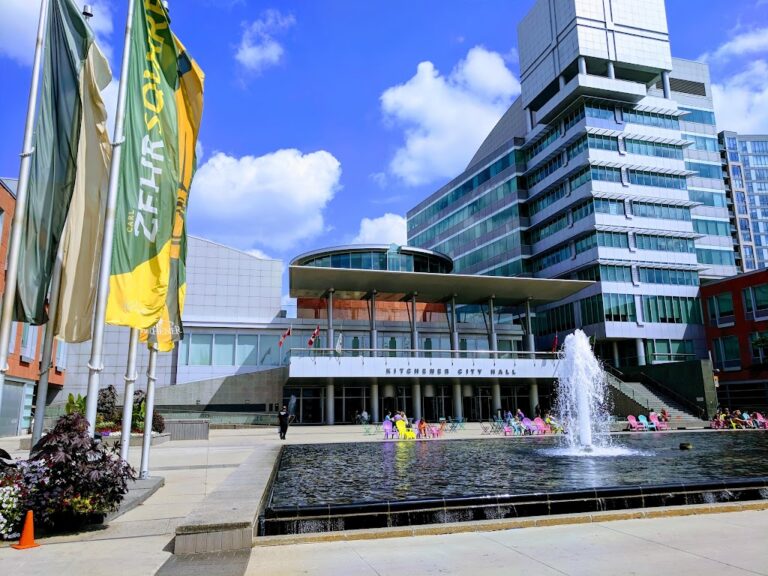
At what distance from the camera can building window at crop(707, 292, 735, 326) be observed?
186 feet

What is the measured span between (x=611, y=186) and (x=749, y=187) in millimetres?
83474

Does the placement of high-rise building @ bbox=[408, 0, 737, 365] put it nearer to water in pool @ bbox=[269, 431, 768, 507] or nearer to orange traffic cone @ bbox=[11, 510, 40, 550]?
water in pool @ bbox=[269, 431, 768, 507]

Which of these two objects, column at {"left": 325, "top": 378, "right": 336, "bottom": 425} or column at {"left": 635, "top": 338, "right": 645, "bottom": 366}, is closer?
column at {"left": 325, "top": 378, "right": 336, "bottom": 425}

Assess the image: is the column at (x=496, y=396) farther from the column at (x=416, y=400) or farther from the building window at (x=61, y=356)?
the building window at (x=61, y=356)

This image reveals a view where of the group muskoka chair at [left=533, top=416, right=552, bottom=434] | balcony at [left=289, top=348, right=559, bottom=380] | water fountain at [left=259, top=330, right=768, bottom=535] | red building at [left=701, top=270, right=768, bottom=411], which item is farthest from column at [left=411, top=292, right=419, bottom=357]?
red building at [left=701, top=270, right=768, bottom=411]

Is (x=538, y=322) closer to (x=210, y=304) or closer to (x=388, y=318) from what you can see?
(x=388, y=318)

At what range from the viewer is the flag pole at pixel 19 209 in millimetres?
8422

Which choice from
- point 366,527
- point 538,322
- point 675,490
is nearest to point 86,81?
point 366,527

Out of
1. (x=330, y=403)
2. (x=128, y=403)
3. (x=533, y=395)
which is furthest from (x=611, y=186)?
(x=128, y=403)

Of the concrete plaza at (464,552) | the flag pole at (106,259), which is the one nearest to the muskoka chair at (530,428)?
the concrete plaza at (464,552)

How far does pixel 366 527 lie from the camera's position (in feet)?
28.0

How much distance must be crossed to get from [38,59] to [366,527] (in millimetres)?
9354

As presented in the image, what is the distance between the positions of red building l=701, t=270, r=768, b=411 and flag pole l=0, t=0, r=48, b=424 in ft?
185

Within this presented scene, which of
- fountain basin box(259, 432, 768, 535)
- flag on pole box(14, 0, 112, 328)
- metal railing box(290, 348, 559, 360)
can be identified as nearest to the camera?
fountain basin box(259, 432, 768, 535)
